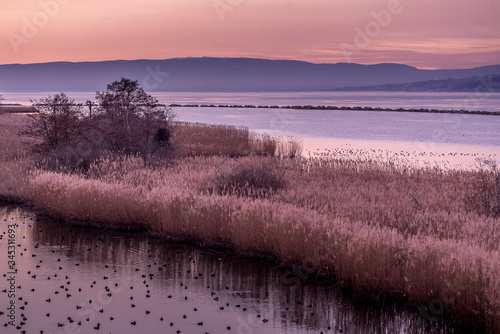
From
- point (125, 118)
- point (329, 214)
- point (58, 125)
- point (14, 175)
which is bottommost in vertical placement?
point (329, 214)

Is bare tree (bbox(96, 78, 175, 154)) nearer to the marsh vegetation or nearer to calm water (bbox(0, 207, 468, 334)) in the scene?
the marsh vegetation

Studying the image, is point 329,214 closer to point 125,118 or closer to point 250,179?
point 250,179

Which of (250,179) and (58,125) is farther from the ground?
(58,125)

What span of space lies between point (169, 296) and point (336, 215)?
5838 millimetres

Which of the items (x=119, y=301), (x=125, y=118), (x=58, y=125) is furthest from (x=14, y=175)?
(x=119, y=301)

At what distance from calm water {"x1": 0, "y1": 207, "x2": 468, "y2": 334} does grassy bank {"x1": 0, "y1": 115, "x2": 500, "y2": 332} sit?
0.58m

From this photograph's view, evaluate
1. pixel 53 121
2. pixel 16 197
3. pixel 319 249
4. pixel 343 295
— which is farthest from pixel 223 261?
pixel 53 121

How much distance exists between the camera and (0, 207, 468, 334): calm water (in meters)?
9.84

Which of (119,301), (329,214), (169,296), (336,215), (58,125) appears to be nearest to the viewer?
(119,301)

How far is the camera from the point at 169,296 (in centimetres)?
1130

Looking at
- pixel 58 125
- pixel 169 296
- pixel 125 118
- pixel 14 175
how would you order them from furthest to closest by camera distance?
pixel 125 118, pixel 58 125, pixel 14 175, pixel 169 296

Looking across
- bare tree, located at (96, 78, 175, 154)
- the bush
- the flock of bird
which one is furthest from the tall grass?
the flock of bird

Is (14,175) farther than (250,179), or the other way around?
(14,175)

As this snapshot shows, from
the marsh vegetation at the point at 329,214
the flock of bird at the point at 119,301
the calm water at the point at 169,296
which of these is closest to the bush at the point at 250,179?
the marsh vegetation at the point at 329,214
